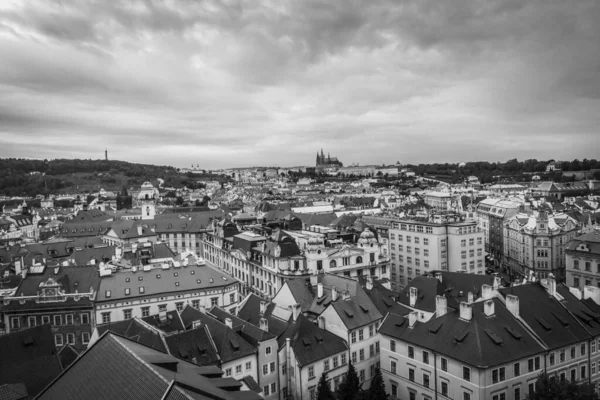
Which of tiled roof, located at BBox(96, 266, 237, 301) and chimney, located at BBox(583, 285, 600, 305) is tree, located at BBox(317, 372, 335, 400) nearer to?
tiled roof, located at BBox(96, 266, 237, 301)

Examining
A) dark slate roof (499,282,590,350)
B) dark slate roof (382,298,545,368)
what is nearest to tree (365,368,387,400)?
→ dark slate roof (382,298,545,368)

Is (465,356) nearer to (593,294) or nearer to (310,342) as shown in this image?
(310,342)

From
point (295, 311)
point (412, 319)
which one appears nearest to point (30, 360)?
point (295, 311)

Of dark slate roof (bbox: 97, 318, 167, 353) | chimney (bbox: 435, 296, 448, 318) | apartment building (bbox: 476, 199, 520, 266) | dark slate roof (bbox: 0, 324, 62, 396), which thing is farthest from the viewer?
apartment building (bbox: 476, 199, 520, 266)

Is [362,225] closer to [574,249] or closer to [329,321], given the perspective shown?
[574,249]

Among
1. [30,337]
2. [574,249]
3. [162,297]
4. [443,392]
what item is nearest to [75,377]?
[30,337]

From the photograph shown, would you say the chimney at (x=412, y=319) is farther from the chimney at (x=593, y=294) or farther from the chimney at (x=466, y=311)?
the chimney at (x=593, y=294)
